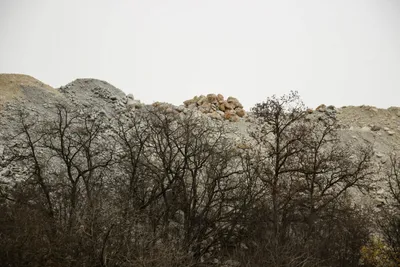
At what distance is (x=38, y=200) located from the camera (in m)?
17.4

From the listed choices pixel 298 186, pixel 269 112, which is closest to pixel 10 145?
pixel 269 112

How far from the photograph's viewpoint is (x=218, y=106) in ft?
118

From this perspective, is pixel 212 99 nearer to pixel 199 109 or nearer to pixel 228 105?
pixel 228 105

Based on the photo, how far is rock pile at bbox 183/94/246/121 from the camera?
34.4m

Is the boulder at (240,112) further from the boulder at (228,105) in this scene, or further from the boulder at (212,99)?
the boulder at (212,99)

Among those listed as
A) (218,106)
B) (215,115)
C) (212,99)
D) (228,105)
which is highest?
(212,99)

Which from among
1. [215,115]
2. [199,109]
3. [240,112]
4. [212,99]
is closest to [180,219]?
[215,115]

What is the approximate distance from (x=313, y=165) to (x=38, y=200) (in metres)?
14.9

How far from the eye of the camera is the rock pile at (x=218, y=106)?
1353 inches

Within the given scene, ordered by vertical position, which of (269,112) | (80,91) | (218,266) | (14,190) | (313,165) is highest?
(80,91)

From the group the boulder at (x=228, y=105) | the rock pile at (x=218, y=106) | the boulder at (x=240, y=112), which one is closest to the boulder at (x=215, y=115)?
the rock pile at (x=218, y=106)

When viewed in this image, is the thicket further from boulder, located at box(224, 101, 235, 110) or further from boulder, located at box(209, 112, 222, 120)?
boulder, located at box(224, 101, 235, 110)

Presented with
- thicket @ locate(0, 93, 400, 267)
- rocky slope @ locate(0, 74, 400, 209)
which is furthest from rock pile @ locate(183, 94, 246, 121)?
thicket @ locate(0, 93, 400, 267)

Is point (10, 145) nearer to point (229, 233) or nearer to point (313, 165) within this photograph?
point (229, 233)
